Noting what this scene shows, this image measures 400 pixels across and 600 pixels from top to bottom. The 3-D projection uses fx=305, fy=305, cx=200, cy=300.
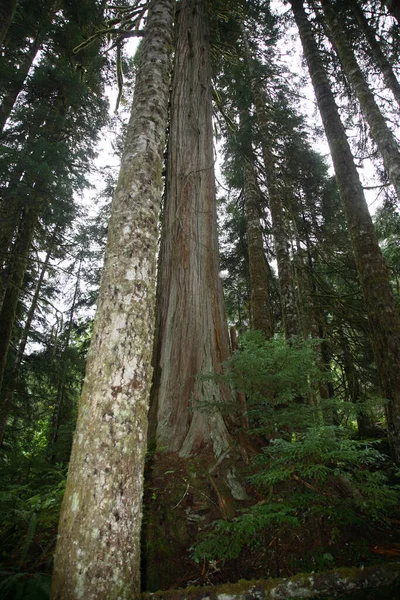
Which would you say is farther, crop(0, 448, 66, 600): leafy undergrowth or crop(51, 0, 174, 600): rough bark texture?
crop(0, 448, 66, 600): leafy undergrowth

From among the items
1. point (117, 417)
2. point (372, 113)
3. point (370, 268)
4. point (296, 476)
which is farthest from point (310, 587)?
point (372, 113)

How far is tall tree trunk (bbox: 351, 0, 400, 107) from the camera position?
28.0 ft

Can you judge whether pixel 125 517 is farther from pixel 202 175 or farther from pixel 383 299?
pixel 383 299

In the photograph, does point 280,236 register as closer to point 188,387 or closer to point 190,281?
point 190,281

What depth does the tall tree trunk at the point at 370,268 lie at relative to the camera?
4.57m

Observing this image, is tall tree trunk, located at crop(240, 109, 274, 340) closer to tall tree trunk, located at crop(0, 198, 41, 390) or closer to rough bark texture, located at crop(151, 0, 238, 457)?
rough bark texture, located at crop(151, 0, 238, 457)

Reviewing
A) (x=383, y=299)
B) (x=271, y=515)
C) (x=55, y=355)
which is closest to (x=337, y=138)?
(x=383, y=299)

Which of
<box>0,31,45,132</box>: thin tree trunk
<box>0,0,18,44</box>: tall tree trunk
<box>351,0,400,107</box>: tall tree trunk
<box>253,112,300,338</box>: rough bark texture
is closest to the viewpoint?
<box>0,0,18,44</box>: tall tree trunk

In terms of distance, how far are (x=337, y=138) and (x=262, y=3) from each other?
7277 millimetres

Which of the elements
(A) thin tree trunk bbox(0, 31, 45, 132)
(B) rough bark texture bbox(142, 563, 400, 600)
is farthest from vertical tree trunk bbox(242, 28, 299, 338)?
(A) thin tree trunk bbox(0, 31, 45, 132)

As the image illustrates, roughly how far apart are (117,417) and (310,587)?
1.27 metres

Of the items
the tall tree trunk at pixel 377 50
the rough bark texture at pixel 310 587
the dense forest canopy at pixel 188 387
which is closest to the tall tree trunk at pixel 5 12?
the dense forest canopy at pixel 188 387

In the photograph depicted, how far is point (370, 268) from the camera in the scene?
5523 millimetres

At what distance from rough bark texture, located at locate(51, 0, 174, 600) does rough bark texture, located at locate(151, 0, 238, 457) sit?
114 centimetres
